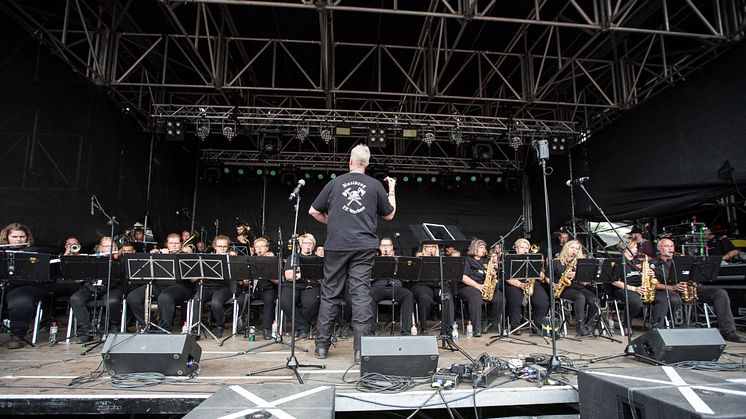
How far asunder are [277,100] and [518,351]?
29.6ft

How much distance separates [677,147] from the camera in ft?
24.4

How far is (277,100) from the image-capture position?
11.2 m

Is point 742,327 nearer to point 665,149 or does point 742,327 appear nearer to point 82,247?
point 665,149

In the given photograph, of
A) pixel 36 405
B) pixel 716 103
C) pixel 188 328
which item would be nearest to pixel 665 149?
pixel 716 103

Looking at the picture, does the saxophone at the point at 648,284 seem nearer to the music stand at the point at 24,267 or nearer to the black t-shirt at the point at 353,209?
the black t-shirt at the point at 353,209

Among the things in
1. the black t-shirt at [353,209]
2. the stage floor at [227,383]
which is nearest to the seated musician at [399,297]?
the stage floor at [227,383]

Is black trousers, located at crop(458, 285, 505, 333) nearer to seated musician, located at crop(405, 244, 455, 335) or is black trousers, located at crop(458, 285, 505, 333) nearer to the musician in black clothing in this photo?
the musician in black clothing

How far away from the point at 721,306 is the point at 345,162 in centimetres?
926

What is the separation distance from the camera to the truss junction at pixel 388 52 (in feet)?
22.1

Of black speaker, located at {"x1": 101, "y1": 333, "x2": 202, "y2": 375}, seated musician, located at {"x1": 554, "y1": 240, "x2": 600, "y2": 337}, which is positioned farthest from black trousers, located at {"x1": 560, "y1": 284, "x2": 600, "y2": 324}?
black speaker, located at {"x1": 101, "y1": 333, "x2": 202, "y2": 375}

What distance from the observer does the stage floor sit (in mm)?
2611

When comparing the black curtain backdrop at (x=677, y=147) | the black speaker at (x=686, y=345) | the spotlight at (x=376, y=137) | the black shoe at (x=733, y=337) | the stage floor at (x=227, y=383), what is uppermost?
the spotlight at (x=376, y=137)

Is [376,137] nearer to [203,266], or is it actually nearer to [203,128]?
[203,128]

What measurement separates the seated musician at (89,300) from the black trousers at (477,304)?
4.55m
